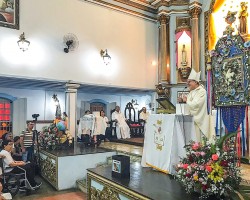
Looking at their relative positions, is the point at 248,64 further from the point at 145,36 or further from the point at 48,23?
the point at 145,36

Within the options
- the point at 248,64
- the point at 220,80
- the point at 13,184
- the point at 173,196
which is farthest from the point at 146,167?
the point at 13,184

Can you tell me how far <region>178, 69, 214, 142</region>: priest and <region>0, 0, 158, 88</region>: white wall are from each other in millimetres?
4782

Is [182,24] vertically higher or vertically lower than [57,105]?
higher

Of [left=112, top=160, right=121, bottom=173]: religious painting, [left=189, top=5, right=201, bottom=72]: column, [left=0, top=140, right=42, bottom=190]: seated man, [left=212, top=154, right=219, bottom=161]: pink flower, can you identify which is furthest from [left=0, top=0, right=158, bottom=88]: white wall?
[left=212, top=154, right=219, bottom=161]: pink flower

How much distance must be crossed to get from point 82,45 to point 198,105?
5.25 meters

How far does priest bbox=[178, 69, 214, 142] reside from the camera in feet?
12.8

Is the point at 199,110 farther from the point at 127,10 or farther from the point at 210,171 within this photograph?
the point at 127,10

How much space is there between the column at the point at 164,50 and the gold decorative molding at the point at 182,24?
1.37 feet

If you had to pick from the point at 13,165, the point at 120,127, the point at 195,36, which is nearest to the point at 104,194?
the point at 13,165

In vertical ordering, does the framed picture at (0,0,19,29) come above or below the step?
above

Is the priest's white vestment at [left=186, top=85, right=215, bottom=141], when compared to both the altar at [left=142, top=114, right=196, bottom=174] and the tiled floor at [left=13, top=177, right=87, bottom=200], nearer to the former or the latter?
the altar at [left=142, top=114, right=196, bottom=174]

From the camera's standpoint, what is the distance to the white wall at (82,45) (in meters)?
7.03

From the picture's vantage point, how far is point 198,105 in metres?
3.89

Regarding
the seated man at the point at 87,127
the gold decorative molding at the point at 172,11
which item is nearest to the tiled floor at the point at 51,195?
the seated man at the point at 87,127
